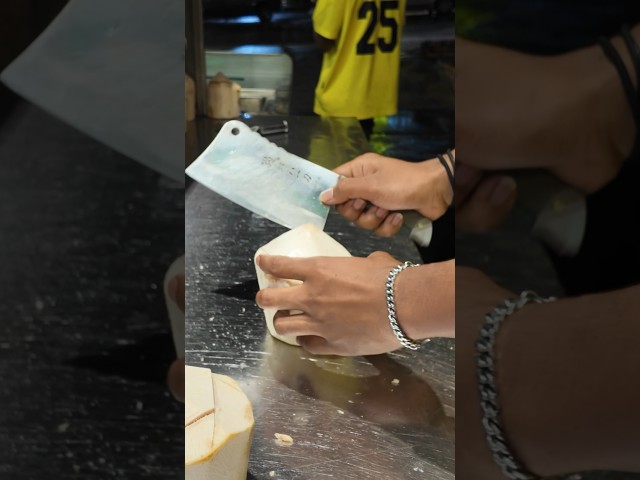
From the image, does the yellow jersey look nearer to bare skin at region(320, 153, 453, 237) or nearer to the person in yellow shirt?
the person in yellow shirt

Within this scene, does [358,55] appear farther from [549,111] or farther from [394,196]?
[549,111]

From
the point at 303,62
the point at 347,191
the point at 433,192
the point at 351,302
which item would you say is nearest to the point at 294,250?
the point at 351,302

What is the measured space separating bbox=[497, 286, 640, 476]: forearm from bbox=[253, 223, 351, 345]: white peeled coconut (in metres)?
0.71

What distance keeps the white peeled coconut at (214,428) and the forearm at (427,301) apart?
26 cm

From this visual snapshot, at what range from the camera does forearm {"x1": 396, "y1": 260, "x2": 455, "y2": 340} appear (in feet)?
2.39

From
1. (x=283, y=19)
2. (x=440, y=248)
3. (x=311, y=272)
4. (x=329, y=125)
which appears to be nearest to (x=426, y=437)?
(x=311, y=272)

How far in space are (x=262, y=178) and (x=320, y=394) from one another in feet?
1.70

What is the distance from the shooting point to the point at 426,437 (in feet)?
2.41

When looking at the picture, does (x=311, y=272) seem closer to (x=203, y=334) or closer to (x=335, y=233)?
(x=203, y=334)

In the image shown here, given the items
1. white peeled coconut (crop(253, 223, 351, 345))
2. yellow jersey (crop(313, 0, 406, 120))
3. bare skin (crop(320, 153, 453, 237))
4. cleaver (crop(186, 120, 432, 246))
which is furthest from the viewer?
yellow jersey (crop(313, 0, 406, 120))

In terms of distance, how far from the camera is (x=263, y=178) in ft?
3.92

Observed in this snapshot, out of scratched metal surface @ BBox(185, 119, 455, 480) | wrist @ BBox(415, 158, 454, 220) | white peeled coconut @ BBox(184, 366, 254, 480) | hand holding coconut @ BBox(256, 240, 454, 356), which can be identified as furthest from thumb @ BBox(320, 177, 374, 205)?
white peeled coconut @ BBox(184, 366, 254, 480)

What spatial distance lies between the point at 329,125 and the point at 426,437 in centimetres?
149

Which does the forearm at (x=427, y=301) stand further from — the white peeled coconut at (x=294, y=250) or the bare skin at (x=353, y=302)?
the white peeled coconut at (x=294, y=250)
